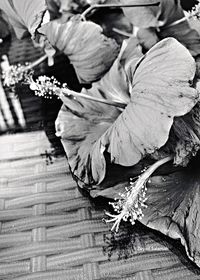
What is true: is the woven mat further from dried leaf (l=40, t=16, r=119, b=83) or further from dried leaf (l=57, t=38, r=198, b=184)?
dried leaf (l=40, t=16, r=119, b=83)

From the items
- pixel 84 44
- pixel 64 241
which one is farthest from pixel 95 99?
pixel 64 241

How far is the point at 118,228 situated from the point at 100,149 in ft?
0.30

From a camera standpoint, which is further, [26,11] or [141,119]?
[26,11]

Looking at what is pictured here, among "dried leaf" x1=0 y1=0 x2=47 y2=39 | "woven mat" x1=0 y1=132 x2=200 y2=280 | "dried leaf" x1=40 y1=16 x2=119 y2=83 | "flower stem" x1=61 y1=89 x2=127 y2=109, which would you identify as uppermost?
"dried leaf" x1=0 y1=0 x2=47 y2=39

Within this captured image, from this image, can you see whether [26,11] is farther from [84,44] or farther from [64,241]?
[64,241]

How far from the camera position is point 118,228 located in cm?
52

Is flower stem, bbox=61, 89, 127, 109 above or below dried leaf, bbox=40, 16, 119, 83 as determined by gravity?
below

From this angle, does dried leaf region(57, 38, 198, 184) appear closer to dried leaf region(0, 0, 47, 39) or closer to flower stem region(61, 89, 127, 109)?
flower stem region(61, 89, 127, 109)

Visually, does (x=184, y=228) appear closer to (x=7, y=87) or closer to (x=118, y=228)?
(x=118, y=228)

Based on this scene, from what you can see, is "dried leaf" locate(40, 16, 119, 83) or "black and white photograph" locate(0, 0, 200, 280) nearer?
"black and white photograph" locate(0, 0, 200, 280)

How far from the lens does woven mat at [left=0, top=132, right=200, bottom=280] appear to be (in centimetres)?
48

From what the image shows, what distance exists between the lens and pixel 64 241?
51 centimetres

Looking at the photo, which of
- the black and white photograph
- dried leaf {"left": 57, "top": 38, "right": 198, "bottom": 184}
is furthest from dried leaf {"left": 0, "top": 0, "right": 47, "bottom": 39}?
dried leaf {"left": 57, "top": 38, "right": 198, "bottom": 184}

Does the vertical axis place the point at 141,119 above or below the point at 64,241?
above
